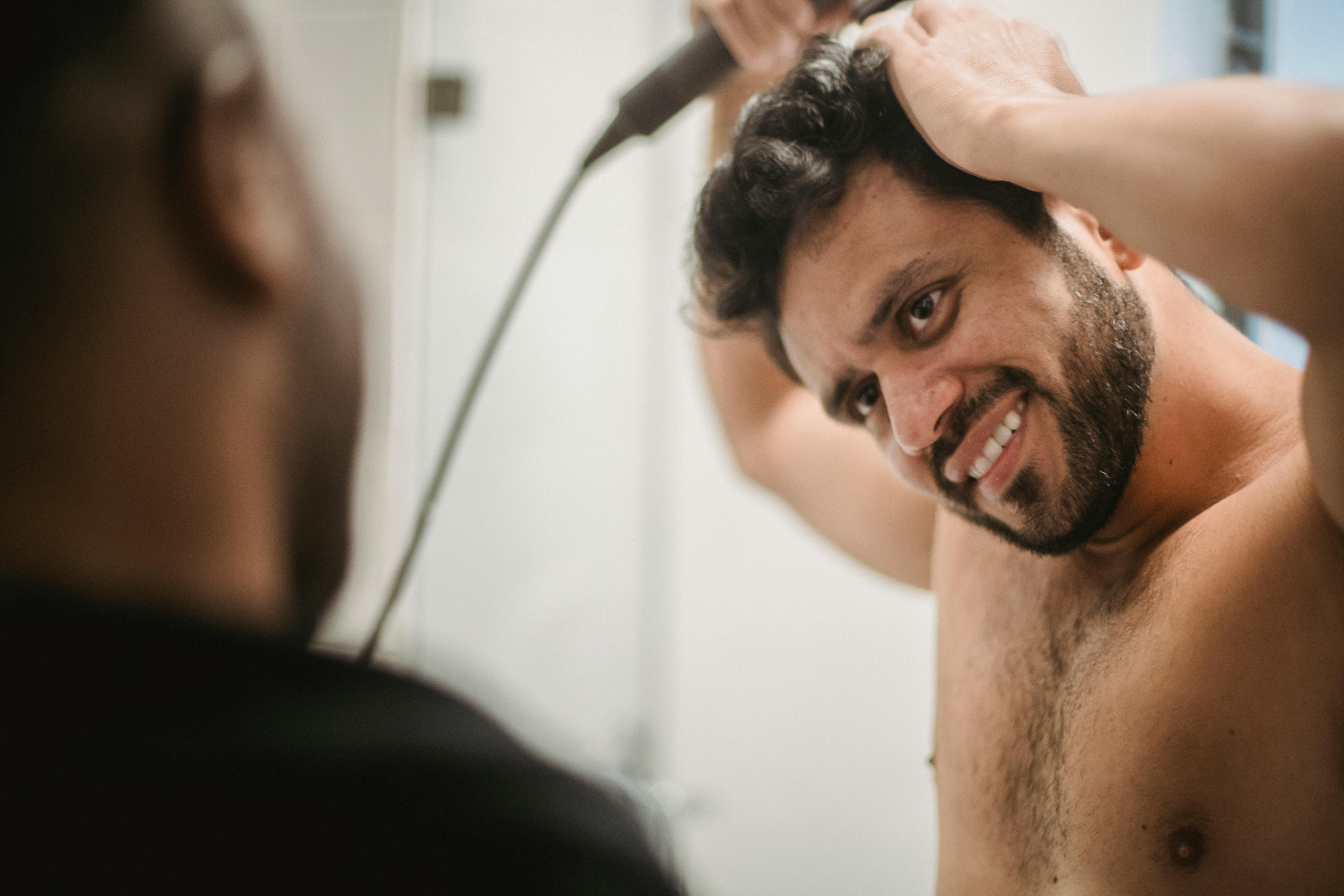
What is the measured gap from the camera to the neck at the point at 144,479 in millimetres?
274

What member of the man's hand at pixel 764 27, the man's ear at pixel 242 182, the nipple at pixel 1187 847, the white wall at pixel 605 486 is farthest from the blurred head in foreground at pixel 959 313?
the white wall at pixel 605 486

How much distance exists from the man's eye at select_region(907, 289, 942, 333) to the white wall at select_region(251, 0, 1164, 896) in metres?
0.93

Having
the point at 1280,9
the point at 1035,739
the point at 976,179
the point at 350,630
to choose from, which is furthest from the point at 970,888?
the point at 1280,9

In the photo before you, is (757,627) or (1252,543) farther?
(757,627)

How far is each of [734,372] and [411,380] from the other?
2.39 ft

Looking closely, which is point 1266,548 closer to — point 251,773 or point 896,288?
point 896,288

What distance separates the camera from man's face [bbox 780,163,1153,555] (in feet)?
2.15

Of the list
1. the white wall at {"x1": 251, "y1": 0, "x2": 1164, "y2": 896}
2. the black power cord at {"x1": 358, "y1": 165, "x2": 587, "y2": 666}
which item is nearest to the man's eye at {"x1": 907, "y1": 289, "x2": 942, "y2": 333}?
the black power cord at {"x1": 358, "y1": 165, "x2": 587, "y2": 666}

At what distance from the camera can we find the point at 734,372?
45.8 inches

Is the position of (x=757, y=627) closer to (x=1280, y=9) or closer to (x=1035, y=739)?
(x=1035, y=739)

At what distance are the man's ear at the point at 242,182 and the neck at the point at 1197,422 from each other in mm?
688

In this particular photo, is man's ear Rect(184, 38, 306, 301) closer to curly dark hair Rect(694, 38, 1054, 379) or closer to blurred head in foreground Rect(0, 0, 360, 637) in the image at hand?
blurred head in foreground Rect(0, 0, 360, 637)

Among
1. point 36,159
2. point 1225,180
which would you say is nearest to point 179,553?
point 36,159

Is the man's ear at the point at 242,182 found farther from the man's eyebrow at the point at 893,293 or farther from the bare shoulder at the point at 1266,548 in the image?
the bare shoulder at the point at 1266,548
